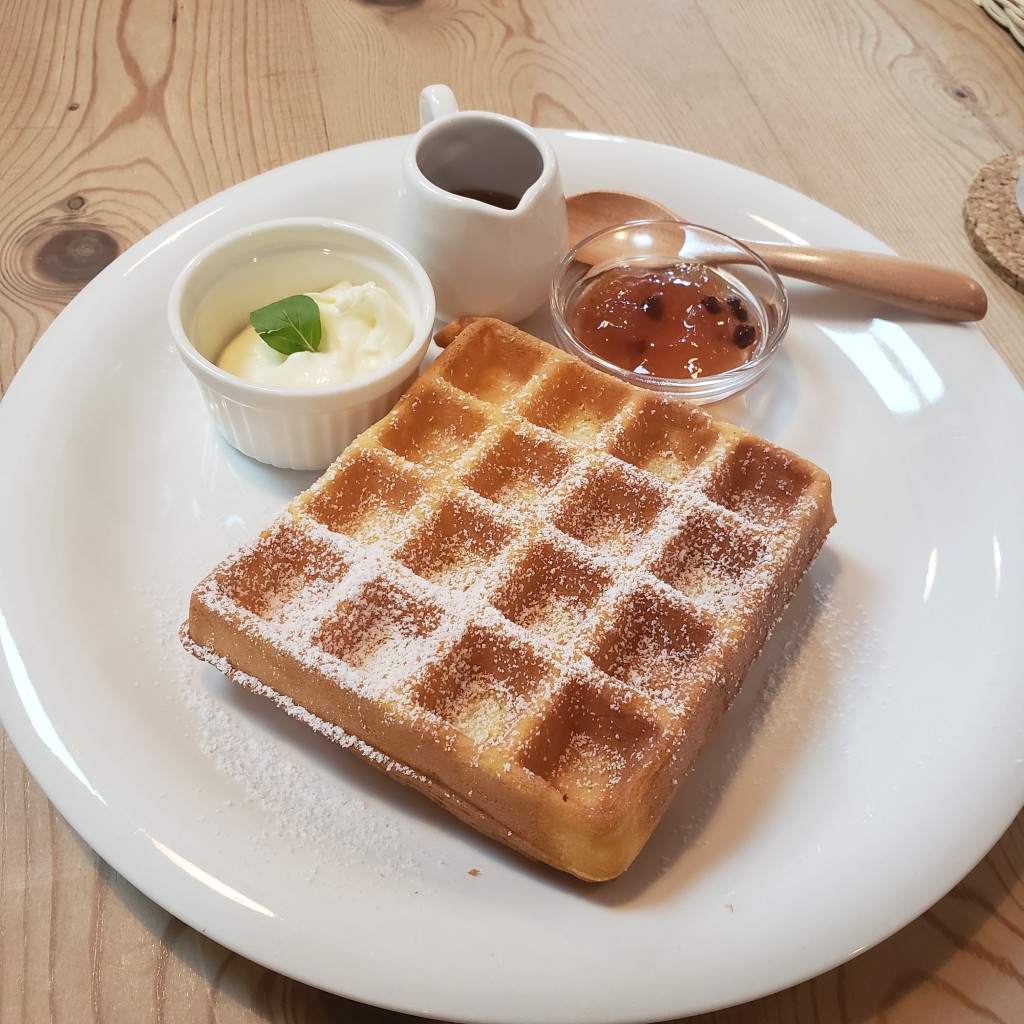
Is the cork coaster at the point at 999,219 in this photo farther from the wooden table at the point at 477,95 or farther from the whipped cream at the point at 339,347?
the whipped cream at the point at 339,347

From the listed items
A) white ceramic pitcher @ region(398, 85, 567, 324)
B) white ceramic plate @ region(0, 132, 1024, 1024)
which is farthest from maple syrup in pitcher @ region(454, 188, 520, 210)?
white ceramic plate @ region(0, 132, 1024, 1024)

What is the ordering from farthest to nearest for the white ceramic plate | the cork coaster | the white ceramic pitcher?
the cork coaster < the white ceramic pitcher < the white ceramic plate

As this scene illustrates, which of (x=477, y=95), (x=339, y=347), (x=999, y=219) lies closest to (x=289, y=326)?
(x=339, y=347)

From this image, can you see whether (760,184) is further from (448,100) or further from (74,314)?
(74,314)

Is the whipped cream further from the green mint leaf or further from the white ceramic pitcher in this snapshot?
the white ceramic pitcher

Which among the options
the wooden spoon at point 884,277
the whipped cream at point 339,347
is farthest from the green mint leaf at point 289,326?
the wooden spoon at point 884,277

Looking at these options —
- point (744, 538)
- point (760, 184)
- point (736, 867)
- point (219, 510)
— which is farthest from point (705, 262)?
point (736, 867)
